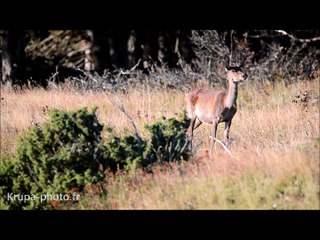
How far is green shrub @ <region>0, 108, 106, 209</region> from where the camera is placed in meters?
9.73

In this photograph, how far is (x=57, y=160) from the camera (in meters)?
9.87

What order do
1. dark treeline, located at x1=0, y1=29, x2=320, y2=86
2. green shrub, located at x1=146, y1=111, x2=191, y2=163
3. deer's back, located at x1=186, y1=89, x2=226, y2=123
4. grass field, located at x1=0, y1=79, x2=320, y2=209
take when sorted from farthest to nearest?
dark treeline, located at x1=0, y1=29, x2=320, y2=86, deer's back, located at x1=186, y1=89, x2=226, y2=123, green shrub, located at x1=146, y1=111, x2=191, y2=163, grass field, located at x1=0, y1=79, x2=320, y2=209

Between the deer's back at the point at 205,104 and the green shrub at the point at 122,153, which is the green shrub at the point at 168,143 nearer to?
the green shrub at the point at 122,153

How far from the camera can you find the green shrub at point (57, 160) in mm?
9727

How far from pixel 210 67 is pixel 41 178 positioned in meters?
11.8

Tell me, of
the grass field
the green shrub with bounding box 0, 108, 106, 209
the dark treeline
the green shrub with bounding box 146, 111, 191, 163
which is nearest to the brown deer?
the grass field

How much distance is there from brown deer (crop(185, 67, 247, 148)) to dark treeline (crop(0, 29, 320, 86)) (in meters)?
10.4

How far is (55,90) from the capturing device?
18016mm

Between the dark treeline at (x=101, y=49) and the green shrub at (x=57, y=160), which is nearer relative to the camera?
the green shrub at (x=57, y=160)

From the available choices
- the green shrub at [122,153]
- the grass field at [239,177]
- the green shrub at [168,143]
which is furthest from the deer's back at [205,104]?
the green shrub at [122,153]

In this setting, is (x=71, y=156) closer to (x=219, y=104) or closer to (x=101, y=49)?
(x=219, y=104)

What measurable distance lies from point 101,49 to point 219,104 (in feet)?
58.1

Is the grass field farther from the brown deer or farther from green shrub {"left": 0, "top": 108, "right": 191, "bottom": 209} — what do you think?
the brown deer

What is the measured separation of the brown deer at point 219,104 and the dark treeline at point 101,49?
34.3 feet
